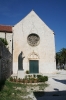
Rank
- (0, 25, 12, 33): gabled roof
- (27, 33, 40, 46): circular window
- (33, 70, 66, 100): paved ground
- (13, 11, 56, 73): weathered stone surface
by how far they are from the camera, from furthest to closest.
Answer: (27, 33, 40, 46): circular window < (0, 25, 12, 33): gabled roof < (13, 11, 56, 73): weathered stone surface < (33, 70, 66, 100): paved ground

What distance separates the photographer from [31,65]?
35531 mm

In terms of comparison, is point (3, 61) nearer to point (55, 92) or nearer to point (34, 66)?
point (55, 92)

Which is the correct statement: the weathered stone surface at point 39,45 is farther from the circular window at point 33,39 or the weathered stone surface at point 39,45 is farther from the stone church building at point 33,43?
the circular window at point 33,39

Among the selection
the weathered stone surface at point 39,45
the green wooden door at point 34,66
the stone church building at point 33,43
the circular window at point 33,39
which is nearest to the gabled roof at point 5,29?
the stone church building at point 33,43

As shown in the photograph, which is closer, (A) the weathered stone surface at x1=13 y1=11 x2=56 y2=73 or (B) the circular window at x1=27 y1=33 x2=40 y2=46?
(A) the weathered stone surface at x1=13 y1=11 x2=56 y2=73

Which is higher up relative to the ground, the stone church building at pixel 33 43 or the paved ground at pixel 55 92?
the stone church building at pixel 33 43

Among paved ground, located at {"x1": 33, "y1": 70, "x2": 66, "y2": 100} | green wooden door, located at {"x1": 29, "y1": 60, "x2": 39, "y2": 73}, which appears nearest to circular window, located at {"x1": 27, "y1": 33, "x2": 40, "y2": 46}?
green wooden door, located at {"x1": 29, "y1": 60, "x2": 39, "y2": 73}

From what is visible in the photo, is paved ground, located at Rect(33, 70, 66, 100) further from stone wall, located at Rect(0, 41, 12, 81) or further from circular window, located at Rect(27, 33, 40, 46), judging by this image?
circular window, located at Rect(27, 33, 40, 46)

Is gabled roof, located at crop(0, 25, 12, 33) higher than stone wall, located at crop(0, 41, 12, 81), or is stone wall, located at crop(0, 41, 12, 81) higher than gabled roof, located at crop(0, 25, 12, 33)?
gabled roof, located at crop(0, 25, 12, 33)

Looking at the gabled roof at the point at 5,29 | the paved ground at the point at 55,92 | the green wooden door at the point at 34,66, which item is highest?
the gabled roof at the point at 5,29

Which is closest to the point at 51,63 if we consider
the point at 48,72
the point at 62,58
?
the point at 48,72

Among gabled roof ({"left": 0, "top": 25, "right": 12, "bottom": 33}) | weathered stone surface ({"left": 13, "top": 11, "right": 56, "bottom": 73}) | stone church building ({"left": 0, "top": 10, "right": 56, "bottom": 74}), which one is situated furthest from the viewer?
gabled roof ({"left": 0, "top": 25, "right": 12, "bottom": 33})

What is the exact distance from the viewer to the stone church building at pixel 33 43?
115ft

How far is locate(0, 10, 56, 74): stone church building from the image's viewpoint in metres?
34.9
